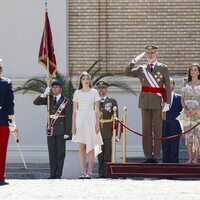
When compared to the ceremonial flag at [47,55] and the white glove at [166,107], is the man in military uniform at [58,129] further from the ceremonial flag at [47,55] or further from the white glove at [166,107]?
the white glove at [166,107]

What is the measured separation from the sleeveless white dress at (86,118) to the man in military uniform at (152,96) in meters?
0.79

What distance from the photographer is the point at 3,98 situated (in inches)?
589

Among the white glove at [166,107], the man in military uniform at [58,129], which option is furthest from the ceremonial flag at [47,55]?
the white glove at [166,107]

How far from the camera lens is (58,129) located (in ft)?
58.1

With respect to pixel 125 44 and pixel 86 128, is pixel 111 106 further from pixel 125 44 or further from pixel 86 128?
pixel 125 44

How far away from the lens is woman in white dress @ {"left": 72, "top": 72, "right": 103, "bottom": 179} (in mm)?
16578

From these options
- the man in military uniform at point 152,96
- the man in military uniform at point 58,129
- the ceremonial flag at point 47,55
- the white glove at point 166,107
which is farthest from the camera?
the ceremonial flag at point 47,55

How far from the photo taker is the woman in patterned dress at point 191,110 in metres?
17.3

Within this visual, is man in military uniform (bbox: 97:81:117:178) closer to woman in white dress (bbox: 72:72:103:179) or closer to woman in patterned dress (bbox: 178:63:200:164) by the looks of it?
woman in white dress (bbox: 72:72:103:179)

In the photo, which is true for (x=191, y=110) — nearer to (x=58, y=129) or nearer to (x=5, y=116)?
(x=58, y=129)

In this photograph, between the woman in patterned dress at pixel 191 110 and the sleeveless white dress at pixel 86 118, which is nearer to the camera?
the sleeveless white dress at pixel 86 118

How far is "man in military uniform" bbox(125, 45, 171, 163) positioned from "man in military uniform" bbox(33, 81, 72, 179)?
1790 millimetres

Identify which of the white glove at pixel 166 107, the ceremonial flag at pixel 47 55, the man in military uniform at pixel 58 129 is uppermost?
the ceremonial flag at pixel 47 55

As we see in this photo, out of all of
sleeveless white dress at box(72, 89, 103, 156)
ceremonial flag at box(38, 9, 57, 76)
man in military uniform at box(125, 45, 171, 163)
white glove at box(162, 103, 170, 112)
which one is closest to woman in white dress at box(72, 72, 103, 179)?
sleeveless white dress at box(72, 89, 103, 156)
